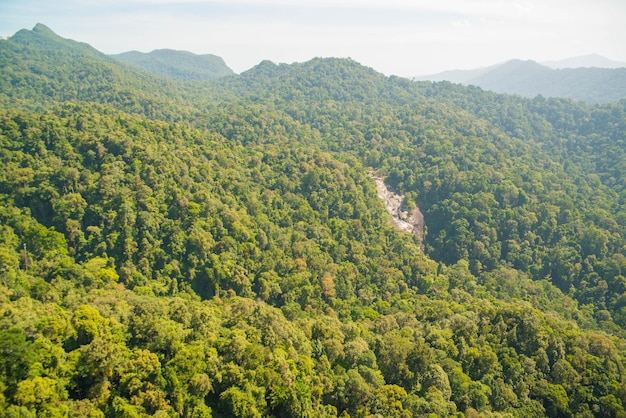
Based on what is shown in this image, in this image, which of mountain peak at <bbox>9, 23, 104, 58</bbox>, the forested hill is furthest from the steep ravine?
mountain peak at <bbox>9, 23, 104, 58</bbox>

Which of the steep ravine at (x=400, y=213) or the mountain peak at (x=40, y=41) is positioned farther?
the mountain peak at (x=40, y=41)

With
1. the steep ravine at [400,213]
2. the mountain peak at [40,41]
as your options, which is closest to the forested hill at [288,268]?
the steep ravine at [400,213]

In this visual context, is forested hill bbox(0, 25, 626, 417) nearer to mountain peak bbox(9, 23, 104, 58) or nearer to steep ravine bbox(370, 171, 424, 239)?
steep ravine bbox(370, 171, 424, 239)

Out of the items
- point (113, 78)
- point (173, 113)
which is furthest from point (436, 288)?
point (113, 78)

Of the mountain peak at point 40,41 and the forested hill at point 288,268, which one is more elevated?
the mountain peak at point 40,41

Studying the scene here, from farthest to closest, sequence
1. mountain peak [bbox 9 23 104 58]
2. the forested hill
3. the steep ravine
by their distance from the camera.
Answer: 1. mountain peak [bbox 9 23 104 58]
2. the steep ravine
3. the forested hill

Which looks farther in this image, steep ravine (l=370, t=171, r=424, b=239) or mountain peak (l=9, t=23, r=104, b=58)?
mountain peak (l=9, t=23, r=104, b=58)

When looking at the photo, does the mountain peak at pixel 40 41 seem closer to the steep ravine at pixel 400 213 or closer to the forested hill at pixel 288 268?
the forested hill at pixel 288 268

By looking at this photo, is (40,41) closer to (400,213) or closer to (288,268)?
(400,213)

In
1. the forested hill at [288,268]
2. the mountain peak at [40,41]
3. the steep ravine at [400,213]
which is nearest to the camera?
the forested hill at [288,268]
